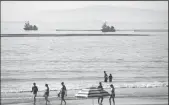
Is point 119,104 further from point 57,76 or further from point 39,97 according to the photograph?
point 57,76

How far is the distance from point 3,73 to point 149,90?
27.7 meters

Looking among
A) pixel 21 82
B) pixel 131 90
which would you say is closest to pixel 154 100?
pixel 131 90

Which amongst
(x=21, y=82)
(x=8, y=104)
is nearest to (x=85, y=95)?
(x=8, y=104)

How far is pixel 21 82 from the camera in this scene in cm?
4666

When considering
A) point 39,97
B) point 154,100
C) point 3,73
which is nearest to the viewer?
point 154,100

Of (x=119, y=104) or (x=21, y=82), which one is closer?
(x=119, y=104)

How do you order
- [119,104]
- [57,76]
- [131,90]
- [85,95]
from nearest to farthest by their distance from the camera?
[85,95]
[119,104]
[131,90]
[57,76]

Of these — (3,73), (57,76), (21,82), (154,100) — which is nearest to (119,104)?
(154,100)

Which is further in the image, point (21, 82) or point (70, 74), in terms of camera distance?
point (70, 74)

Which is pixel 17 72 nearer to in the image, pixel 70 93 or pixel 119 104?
pixel 70 93

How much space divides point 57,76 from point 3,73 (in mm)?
8243

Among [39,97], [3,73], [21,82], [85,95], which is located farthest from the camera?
[3,73]

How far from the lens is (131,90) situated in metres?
34.9

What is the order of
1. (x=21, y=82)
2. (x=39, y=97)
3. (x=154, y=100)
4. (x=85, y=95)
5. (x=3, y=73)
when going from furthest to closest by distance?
(x=3, y=73) < (x=21, y=82) < (x=39, y=97) < (x=154, y=100) < (x=85, y=95)
